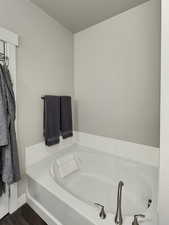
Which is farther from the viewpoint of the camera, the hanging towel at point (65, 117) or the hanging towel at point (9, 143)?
the hanging towel at point (65, 117)

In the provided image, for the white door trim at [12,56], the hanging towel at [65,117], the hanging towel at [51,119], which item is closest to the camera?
the white door trim at [12,56]

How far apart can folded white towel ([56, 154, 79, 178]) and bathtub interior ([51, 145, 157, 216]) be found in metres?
0.06

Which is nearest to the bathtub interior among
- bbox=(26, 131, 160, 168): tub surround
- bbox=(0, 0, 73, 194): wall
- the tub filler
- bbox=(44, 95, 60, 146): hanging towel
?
the tub filler

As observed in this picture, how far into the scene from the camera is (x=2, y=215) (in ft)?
4.61

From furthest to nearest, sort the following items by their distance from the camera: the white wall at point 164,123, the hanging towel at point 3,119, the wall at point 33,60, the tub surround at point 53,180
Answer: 1. the wall at point 33,60
2. the hanging towel at point 3,119
3. the tub surround at point 53,180
4. the white wall at point 164,123

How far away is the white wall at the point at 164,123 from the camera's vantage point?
0.76 m

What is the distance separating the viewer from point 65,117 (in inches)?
82.4

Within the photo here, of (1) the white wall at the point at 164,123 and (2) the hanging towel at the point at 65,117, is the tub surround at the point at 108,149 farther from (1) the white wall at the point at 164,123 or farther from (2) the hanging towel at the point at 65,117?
(1) the white wall at the point at 164,123

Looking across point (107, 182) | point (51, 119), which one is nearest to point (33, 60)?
point (51, 119)

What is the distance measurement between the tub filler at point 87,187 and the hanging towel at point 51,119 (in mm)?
293

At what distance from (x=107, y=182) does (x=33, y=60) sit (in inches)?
76.8

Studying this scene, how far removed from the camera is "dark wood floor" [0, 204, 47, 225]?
1.36 metres

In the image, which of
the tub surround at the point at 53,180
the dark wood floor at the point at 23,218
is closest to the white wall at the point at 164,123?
the tub surround at the point at 53,180

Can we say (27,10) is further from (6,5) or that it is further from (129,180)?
(129,180)
